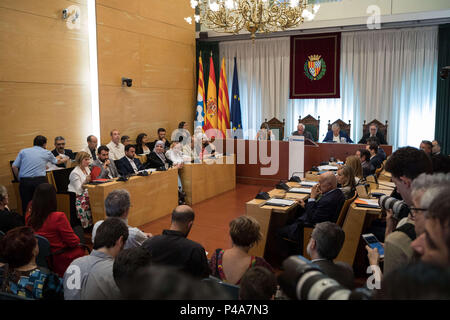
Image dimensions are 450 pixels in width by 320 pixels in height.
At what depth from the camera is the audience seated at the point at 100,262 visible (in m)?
2.19

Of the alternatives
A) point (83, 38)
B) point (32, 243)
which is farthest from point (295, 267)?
point (83, 38)

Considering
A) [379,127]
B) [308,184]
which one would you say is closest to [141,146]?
[308,184]

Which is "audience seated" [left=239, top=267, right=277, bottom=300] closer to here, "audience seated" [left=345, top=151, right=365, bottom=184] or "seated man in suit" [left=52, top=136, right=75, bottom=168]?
"audience seated" [left=345, top=151, right=365, bottom=184]

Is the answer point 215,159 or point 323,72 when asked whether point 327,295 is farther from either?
point 323,72

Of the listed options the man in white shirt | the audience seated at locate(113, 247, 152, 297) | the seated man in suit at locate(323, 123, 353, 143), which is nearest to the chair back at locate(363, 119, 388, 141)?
the seated man in suit at locate(323, 123, 353, 143)

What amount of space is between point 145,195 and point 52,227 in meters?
2.76

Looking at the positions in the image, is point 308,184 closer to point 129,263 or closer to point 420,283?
point 129,263

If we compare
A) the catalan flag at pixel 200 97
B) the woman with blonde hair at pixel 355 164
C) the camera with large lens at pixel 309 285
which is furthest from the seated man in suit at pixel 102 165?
the camera with large lens at pixel 309 285

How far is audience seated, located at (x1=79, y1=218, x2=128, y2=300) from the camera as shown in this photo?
2.14m

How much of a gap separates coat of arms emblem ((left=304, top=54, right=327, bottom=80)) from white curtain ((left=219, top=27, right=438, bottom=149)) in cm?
62

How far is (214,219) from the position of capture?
20.9ft

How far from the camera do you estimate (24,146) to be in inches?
279
